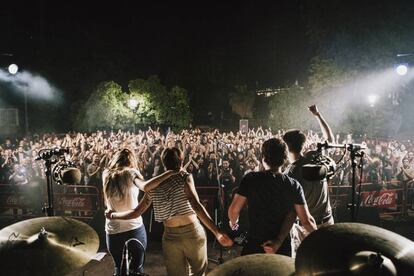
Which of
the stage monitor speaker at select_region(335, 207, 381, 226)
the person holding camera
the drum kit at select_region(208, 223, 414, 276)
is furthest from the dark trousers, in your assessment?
the stage monitor speaker at select_region(335, 207, 381, 226)

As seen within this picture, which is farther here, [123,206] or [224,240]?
[123,206]

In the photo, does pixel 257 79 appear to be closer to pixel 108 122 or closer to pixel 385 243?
pixel 108 122

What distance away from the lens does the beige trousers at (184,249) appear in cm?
370

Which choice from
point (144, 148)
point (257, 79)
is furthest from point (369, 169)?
point (257, 79)

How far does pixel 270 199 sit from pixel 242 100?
193 ft

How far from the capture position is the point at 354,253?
5.93ft

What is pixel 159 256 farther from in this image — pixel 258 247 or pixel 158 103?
pixel 158 103

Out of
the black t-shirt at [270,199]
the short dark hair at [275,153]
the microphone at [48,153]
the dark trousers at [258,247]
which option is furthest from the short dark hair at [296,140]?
the microphone at [48,153]

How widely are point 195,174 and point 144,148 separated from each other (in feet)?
8.07

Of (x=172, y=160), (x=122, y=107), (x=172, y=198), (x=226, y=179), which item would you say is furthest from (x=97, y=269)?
(x=122, y=107)

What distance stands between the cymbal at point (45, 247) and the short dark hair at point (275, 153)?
1634mm

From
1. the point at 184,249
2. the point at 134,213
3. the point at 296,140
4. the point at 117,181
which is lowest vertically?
the point at 184,249

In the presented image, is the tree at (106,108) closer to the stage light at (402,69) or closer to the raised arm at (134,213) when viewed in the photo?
the stage light at (402,69)

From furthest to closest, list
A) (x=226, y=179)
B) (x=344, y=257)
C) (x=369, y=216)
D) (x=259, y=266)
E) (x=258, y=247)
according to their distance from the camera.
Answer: (x=226, y=179) < (x=369, y=216) < (x=258, y=247) < (x=259, y=266) < (x=344, y=257)
